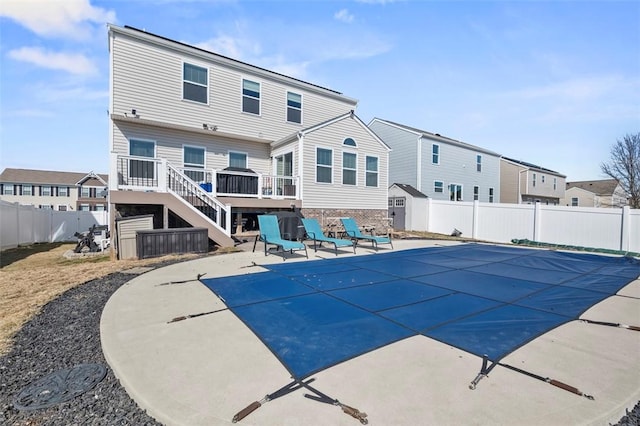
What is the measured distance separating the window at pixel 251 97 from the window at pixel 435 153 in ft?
45.2

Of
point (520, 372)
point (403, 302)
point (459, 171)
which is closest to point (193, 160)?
point (403, 302)

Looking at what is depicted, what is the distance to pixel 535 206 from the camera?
47.0 feet

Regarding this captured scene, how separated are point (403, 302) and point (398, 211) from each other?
15.8m

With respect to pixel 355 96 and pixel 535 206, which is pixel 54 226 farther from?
pixel 535 206

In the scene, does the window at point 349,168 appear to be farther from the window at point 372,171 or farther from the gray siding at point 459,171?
the gray siding at point 459,171

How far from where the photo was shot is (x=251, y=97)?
13.9 meters

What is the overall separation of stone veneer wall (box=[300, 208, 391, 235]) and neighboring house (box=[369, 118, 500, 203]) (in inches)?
273

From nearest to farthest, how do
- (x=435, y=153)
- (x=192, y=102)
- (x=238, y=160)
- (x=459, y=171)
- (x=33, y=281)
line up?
(x=33, y=281)
(x=192, y=102)
(x=238, y=160)
(x=435, y=153)
(x=459, y=171)

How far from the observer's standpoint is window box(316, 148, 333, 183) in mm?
13391

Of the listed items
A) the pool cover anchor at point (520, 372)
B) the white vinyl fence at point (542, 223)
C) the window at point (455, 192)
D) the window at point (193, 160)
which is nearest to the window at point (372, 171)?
the white vinyl fence at point (542, 223)

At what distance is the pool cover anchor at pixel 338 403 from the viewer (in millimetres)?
1955

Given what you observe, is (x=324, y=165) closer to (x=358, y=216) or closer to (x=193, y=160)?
(x=358, y=216)

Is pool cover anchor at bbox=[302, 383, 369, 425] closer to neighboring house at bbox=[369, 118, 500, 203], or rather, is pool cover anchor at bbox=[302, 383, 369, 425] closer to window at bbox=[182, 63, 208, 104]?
window at bbox=[182, 63, 208, 104]

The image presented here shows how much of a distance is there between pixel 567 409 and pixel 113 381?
3535 mm
